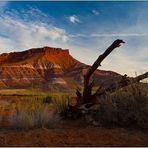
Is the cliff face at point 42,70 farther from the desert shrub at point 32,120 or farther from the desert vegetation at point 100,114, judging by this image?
the desert shrub at point 32,120

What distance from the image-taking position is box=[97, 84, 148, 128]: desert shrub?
923 centimetres

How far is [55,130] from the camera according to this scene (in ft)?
28.2

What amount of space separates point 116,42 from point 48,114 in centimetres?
259

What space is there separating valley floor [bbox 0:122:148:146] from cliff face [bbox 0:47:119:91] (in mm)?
97800

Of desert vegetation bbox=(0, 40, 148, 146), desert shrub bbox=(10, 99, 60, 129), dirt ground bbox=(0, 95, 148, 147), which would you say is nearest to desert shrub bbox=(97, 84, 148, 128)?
desert vegetation bbox=(0, 40, 148, 146)

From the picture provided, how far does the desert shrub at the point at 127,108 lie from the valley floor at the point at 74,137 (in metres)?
0.52

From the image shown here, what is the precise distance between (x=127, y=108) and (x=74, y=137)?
211 cm

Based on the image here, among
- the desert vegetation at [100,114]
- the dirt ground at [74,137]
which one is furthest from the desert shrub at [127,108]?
the dirt ground at [74,137]

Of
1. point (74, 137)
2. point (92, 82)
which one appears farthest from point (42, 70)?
point (74, 137)

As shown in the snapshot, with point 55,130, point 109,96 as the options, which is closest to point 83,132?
point 55,130

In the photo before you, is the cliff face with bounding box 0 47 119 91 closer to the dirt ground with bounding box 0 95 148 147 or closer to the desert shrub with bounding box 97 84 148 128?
the desert shrub with bounding box 97 84 148 128

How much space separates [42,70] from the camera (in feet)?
441

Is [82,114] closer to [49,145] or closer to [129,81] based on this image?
[129,81]

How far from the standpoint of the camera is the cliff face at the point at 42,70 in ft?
387
